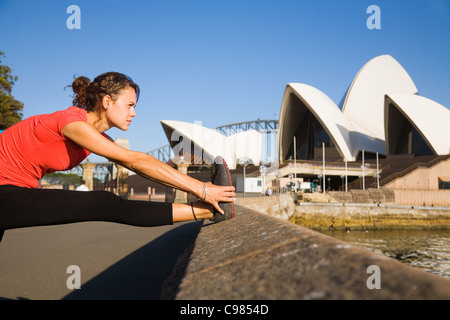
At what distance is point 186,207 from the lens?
71.8 inches

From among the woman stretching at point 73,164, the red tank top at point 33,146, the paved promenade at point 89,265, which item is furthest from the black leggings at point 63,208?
the paved promenade at point 89,265

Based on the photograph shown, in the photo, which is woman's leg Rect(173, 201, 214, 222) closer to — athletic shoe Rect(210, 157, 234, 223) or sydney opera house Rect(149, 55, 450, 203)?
athletic shoe Rect(210, 157, 234, 223)

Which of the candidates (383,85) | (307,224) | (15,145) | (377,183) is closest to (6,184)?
(15,145)

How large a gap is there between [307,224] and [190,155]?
25662 mm

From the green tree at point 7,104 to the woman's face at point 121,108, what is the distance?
1571 cm

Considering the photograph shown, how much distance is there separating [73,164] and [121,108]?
0.39 meters

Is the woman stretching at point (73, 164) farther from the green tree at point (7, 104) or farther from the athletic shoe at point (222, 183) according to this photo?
the green tree at point (7, 104)

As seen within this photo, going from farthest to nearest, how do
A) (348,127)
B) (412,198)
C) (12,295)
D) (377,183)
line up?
(348,127) → (377,183) → (412,198) → (12,295)

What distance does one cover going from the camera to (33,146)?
152 centimetres

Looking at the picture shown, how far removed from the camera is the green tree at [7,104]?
15016 mm

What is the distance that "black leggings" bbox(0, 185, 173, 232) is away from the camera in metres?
1.38

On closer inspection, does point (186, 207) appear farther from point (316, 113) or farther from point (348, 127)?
point (348, 127)

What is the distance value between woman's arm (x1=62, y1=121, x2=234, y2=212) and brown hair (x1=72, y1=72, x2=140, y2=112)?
36cm

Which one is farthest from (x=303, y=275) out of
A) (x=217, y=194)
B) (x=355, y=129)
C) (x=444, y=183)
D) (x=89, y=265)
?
(x=355, y=129)
